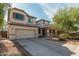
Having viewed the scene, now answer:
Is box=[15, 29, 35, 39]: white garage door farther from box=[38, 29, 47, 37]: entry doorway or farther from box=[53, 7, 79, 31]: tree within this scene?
box=[53, 7, 79, 31]: tree

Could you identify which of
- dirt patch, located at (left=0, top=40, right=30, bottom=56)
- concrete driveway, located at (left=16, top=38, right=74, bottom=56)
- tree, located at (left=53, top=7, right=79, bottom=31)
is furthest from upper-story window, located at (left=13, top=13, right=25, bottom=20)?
dirt patch, located at (left=0, top=40, right=30, bottom=56)

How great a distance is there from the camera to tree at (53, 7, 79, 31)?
1168 cm

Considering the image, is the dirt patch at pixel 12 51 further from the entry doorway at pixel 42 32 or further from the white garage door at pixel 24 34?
the entry doorway at pixel 42 32

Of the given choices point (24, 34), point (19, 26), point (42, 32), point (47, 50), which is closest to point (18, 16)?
point (19, 26)

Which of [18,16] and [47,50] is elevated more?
[18,16]

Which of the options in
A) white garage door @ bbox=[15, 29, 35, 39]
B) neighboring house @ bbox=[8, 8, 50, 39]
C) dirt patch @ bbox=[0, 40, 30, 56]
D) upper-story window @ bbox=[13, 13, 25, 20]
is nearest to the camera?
dirt patch @ bbox=[0, 40, 30, 56]

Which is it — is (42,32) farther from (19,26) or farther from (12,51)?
(12,51)

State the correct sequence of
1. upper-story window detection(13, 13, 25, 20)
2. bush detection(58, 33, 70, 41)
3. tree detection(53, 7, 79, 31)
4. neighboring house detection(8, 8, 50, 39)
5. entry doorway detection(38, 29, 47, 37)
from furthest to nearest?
entry doorway detection(38, 29, 47, 37) < upper-story window detection(13, 13, 25, 20) < bush detection(58, 33, 70, 41) < neighboring house detection(8, 8, 50, 39) < tree detection(53, 7, 79, 31)

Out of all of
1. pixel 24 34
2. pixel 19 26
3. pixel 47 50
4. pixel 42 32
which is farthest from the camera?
pixel 42 32

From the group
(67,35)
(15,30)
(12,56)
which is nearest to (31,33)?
(15,30)

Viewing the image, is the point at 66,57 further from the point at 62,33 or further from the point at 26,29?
the point at 26,29

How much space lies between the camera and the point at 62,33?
14250 millimetres

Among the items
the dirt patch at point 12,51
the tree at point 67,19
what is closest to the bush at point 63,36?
the tree at point 67,19

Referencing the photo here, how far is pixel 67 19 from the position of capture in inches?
506
